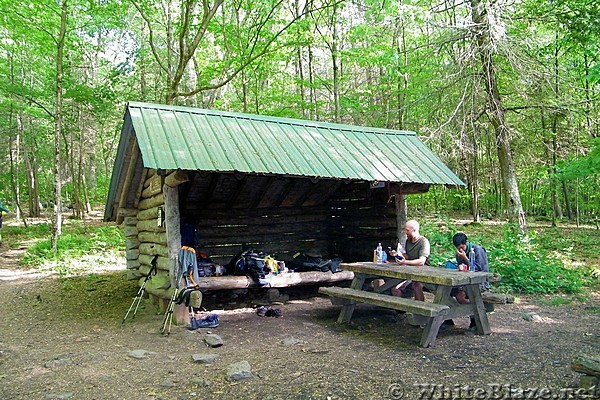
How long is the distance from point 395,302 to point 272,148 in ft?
9.77

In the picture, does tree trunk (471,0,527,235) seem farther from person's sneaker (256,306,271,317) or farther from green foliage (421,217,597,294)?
Result: person's sneaker (256,306,271,317)

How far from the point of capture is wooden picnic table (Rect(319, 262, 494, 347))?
504 centimetres

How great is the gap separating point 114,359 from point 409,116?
14391 mm

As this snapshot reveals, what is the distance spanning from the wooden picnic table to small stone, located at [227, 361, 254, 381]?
79.6 inches

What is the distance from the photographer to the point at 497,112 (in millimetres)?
11039

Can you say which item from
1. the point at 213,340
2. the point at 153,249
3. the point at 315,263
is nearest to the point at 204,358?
the point at 213,340

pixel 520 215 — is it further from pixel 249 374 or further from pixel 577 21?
pixel 249 374

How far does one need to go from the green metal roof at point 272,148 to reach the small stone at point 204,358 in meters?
2.25

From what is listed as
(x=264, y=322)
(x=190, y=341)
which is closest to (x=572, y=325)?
(x=264, y=322)

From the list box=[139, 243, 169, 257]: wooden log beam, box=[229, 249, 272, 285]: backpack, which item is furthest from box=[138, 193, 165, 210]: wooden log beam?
box=[229, 249, 272, 285]: backpack

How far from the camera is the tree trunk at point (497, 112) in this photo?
35.4ft

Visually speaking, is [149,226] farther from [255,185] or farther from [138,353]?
[138,353]

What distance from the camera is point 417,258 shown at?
6391 millimetres

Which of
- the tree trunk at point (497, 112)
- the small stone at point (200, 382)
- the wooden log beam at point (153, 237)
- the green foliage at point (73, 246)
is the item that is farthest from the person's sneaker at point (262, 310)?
the tree trunk at point (497, 112)
